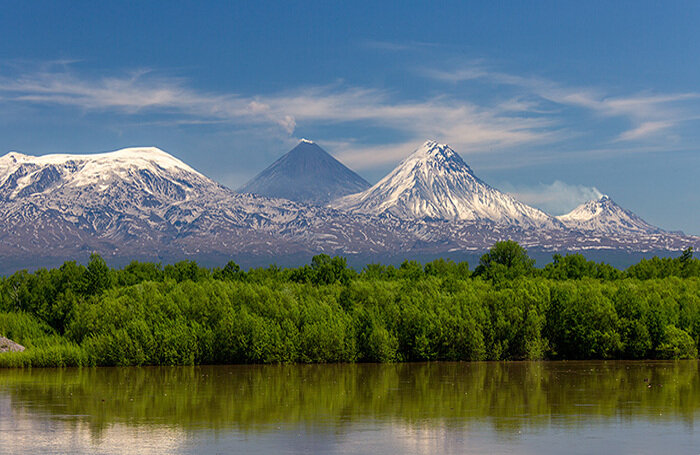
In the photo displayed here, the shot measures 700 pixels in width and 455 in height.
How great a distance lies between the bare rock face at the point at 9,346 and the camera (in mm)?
64688

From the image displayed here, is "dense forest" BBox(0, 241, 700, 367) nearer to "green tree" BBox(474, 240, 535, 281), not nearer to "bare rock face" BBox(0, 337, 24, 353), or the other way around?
"bare rock face" BBox(0, 337, 24, 353)

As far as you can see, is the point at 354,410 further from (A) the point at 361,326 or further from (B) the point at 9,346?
(B) the point at 9,346

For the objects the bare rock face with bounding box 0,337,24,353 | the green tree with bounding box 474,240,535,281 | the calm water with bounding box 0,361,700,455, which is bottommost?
the calm water with bounding box 0,361,700,455

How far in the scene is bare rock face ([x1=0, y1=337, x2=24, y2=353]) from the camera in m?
64.7

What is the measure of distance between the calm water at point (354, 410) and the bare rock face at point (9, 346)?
7027mm

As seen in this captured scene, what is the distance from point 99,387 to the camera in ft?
159

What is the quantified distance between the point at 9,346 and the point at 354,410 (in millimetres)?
36351

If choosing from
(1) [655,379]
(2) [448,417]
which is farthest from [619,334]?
(2) [448,417]

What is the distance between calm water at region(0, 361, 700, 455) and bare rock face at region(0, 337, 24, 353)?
7.03 m

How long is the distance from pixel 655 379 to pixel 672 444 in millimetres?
21676

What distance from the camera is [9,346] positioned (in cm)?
6544

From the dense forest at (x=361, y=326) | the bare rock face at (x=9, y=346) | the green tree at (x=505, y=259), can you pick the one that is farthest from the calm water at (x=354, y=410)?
the green tree at (x=505, y=259)

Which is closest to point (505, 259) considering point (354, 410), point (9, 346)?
point (9, 346)

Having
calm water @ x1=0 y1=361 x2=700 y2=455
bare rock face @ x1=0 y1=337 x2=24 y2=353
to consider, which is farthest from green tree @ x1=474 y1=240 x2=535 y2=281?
bare rock face @ x1=0 y1=337 x2=24 y2=353
